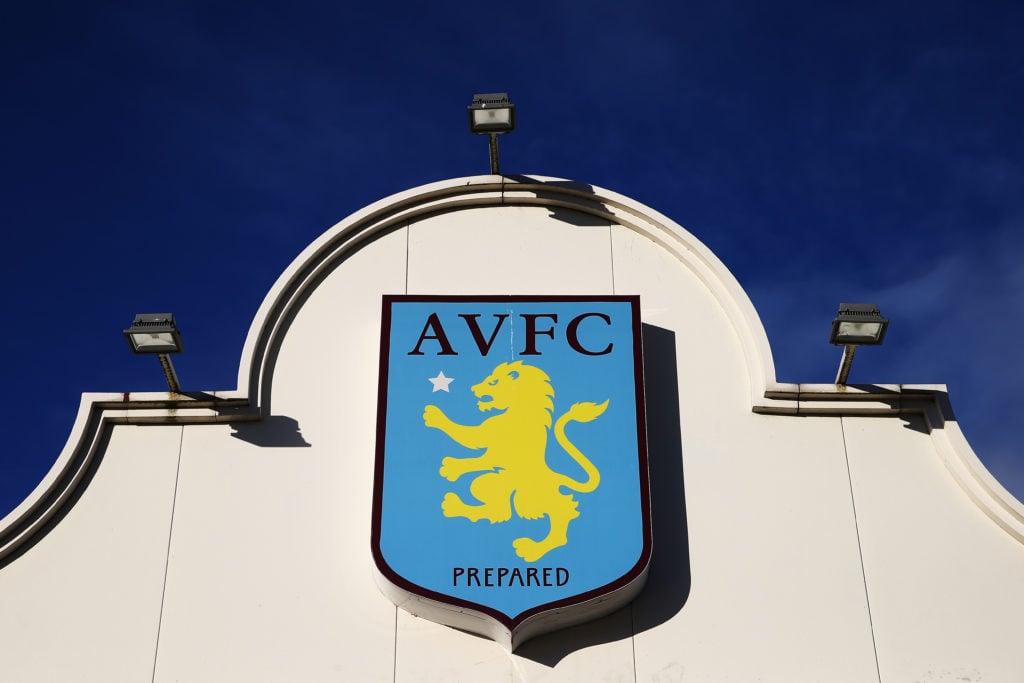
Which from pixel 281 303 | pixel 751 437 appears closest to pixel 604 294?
pixel 751 437

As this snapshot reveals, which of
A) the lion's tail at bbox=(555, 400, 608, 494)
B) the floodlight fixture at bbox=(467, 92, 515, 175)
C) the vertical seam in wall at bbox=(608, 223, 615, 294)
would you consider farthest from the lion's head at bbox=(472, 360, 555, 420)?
the floodlight fixture at bbox=(467, 92, 515, 175)

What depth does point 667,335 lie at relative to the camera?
10648 millimetres

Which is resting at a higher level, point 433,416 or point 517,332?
point 517,332

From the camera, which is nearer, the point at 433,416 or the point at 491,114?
the point at 433,416

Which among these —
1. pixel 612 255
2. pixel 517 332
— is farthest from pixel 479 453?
pixel 612 255

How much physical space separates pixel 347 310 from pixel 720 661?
4.30 meters

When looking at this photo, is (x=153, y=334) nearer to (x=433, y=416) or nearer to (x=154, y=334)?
(x=154, y=334)

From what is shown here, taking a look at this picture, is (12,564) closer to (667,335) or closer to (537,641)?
(537,641)

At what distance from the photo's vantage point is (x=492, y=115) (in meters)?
11.0

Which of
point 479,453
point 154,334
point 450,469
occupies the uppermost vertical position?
point 154,334

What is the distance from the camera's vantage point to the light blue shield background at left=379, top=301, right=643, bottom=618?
30.1ft

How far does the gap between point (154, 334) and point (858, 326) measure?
562cm

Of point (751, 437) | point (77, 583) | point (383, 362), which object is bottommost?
point (77, 583)

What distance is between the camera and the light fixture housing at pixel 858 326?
979 centimetres
